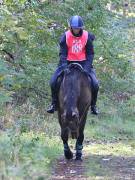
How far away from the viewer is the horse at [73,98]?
450 inches

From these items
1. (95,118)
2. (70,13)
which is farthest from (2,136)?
(95,118)

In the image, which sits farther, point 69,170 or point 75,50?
point 75,50

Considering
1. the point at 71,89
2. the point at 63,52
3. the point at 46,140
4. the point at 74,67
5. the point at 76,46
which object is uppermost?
the point at 76,46

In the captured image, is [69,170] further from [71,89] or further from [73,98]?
[71,89]

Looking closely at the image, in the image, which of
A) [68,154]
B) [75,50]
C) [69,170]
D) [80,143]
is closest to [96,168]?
[69,170]

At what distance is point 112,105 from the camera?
75.3 ft

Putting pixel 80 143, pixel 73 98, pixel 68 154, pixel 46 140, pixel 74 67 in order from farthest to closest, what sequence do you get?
pixel 46 140, pixel 80 143, pixel 68 154, pixel 74 67, pixel 73 98

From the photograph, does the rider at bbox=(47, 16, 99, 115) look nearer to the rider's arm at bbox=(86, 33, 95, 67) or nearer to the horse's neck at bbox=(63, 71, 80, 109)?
the rider's arm at bbox=(86, 33, 95, 67)

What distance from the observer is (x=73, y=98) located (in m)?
11.4

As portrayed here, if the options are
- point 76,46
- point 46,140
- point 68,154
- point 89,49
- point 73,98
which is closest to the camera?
point 73,98

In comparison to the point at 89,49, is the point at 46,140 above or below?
below

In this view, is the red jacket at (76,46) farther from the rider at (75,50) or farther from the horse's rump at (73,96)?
the horse's rump at (73,96)

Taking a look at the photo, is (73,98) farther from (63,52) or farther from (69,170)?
(69,170)

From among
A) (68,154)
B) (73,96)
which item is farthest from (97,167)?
(73,96)
